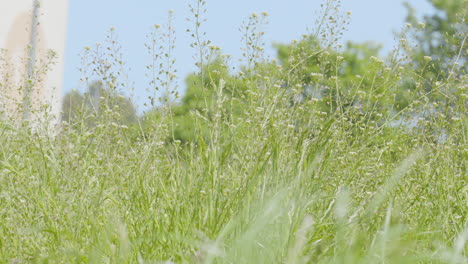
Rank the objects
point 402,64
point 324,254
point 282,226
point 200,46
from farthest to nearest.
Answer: point 402,64 → point 200,46 → point 324,254 → point 282,226

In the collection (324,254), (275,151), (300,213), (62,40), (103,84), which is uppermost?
(62,40)

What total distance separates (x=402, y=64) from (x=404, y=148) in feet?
2.23

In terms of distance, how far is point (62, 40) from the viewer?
1705 centimetres

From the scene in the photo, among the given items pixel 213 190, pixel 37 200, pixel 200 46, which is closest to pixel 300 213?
pixel 213 190

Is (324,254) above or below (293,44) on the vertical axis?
below

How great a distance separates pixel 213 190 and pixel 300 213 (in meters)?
0.47

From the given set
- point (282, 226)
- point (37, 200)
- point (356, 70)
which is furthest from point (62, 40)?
point (356, 70)

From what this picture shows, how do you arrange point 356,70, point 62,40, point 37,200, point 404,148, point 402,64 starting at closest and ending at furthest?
point 37,200, point 402,64, point 404,148, point 62,40, point 356,70

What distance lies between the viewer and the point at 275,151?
258cm

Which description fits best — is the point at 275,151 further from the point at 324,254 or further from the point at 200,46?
the point at 200,46

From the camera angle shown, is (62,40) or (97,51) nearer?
(97,51)

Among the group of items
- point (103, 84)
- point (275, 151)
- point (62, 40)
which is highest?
point (62, 40)

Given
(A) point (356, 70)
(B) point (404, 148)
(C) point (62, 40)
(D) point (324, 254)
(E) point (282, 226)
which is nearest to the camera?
(E) point (282, 226)

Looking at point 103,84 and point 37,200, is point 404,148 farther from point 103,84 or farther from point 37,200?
point 37,200
